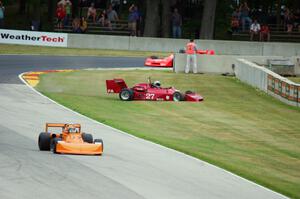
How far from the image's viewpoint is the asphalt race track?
12.9 metres

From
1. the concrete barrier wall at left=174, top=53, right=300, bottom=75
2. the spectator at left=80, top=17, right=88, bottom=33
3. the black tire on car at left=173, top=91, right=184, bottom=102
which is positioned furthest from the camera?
the spectator at left=80, top=17, right=88, bottom=33

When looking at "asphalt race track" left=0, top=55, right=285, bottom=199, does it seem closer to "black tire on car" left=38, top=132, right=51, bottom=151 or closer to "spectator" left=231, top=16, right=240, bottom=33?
"black tire on car" left=38, top=132, right=51, bottom=151

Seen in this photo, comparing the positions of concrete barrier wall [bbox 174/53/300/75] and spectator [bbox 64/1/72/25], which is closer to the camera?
concrete barrier wall [bbox 174/53/300/75]

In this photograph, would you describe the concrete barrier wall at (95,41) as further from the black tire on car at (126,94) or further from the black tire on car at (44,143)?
the black tire on car at (44,143)

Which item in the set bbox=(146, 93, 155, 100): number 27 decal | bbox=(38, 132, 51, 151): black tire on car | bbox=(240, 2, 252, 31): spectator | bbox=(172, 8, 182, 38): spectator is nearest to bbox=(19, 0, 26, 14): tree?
bbox=(172, 8, 182, 38): spectator

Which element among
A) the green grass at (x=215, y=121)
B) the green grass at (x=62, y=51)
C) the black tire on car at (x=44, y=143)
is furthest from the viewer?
the green grass at (x=62, y=51)

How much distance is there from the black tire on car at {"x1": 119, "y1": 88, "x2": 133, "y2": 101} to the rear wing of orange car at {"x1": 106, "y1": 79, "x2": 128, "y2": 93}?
39cm

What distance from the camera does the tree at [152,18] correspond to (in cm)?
5312

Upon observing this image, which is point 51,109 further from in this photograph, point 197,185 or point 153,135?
point 197,185

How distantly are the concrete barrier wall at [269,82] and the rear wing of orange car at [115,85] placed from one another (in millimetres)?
5376

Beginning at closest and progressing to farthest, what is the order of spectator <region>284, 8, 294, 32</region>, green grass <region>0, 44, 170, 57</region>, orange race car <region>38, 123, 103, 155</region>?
orange race car <region>38, 123, 103, 155</region>, green grass <region>0, 44, 170, 57</region>, spectator <region>284, 8, 294, 32</region>

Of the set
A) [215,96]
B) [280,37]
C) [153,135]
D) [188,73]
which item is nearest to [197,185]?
[153,135]

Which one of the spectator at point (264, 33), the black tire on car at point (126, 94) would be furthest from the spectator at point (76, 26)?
the black tire on car at point (126, 94)

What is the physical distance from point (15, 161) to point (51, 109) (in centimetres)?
904
